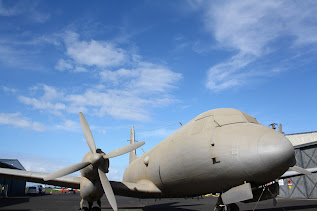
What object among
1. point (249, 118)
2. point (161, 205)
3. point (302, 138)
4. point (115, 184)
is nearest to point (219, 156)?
point (249, 118)

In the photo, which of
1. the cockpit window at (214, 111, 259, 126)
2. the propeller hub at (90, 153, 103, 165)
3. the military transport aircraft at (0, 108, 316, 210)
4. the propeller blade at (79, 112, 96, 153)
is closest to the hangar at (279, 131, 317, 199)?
the military transport aircraft at (0, 108, 316, 210)

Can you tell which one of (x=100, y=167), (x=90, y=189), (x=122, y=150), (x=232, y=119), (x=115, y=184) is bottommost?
(x=90, y=189)

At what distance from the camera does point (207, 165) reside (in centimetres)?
914

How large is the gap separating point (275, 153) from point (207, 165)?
94.6 inches

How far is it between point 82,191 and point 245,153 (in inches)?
276

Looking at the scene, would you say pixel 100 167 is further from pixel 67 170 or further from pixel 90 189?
pixel 67 170

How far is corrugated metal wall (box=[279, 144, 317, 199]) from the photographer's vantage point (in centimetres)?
3105

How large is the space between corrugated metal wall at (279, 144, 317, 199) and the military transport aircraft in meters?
26.2

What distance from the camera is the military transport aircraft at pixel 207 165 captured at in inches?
316

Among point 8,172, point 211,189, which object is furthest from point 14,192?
point 211,189

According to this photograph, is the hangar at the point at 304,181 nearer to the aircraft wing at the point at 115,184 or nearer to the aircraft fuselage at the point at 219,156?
the aircraft wing at the point at 115,184

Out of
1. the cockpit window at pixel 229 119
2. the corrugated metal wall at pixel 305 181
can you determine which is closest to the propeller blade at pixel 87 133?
the cockpit window at pixel 229 119

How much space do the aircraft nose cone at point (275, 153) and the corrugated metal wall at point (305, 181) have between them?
27.9 metres

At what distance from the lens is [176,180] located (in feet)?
35.0
